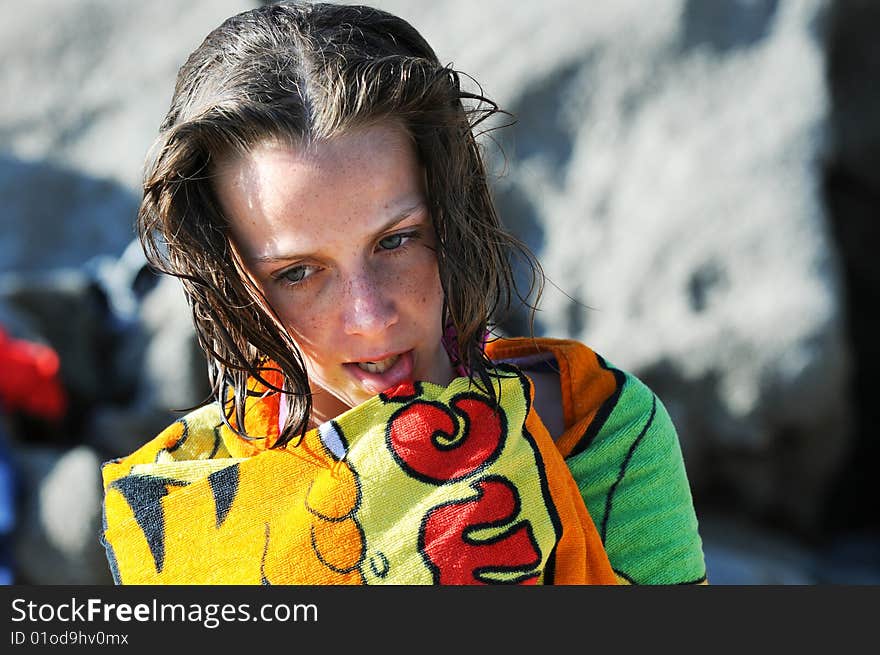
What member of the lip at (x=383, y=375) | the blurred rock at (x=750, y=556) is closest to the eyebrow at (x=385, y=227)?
the lip at (x=383, y=375)

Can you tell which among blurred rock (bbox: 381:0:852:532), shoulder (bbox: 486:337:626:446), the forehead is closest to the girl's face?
the forehead

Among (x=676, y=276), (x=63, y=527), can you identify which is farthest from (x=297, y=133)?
(x=676, y=276)

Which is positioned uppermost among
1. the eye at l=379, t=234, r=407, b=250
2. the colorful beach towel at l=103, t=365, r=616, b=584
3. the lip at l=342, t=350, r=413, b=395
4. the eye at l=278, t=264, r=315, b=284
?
the eye at l=379, t=234, r=407, b=250

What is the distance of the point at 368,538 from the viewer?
1056 millimetres

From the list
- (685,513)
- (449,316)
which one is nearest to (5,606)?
(449,316)

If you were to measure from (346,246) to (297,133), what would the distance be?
12cm

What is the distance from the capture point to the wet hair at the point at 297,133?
1055mm

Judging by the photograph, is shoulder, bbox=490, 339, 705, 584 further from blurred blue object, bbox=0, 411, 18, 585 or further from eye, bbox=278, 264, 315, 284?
blurred blue object, bbox=0, 411, 18, 585

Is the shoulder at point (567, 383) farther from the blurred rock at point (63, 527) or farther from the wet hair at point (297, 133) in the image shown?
the blurred rock at point (63, 527)

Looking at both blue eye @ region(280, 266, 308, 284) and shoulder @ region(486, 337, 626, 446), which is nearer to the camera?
blue eye @ region(280, 266, 308, 284)

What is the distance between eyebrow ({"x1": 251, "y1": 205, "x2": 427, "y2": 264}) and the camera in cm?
105

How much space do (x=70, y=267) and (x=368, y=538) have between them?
2.97 meters

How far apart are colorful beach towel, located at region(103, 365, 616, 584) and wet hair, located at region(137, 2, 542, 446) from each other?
6 cm

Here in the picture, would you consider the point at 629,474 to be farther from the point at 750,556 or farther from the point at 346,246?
the point at 750,556
